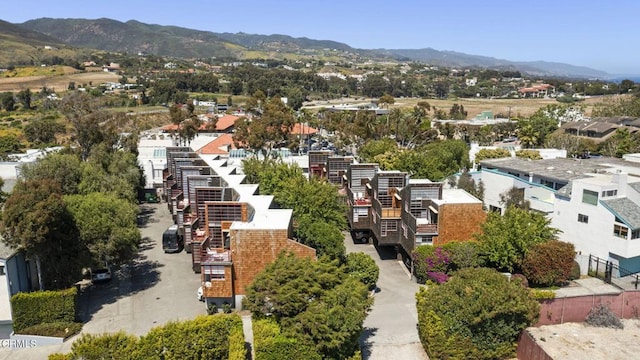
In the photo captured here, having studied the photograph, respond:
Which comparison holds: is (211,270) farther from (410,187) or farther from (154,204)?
(154,204)

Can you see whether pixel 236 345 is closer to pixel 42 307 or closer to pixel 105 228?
pixel 42 307

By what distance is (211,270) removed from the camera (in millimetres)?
26719

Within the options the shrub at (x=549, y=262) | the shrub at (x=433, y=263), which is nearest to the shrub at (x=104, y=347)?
the shrub at (x=433, y=263)

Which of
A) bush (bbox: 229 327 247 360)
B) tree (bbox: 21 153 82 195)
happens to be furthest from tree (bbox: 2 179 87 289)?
bush (bbox: 229 327 247 360)

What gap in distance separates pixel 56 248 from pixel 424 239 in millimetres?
21847

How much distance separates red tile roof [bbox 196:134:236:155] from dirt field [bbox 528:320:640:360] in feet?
151

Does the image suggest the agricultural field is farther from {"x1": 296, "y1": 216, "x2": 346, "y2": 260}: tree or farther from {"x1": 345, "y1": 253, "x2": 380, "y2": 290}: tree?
{"x1": 345, "y1": 253, "x2": 380, "y2": 290}: tree

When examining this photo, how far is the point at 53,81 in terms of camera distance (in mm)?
147000

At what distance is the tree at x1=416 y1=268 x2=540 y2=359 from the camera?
2197 cm

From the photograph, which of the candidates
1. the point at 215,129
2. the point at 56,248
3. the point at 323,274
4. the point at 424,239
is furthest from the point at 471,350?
the point at 215,129

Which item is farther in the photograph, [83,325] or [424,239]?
[424,239]

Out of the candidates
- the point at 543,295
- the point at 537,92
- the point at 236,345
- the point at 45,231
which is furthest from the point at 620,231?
the point at 537,92

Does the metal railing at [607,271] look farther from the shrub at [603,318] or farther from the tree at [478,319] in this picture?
the tree at [478,319]

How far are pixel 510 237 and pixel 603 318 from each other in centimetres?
654
